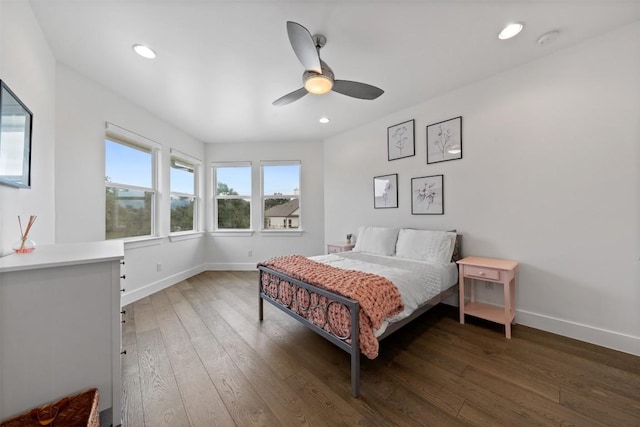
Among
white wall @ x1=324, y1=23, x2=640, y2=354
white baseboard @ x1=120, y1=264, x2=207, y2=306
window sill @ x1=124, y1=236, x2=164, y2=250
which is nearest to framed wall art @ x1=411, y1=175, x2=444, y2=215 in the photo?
white wall @ x1=324, y1=23, x2=640, y2=354

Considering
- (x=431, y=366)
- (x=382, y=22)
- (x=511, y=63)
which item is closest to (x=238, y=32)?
(x=382, y=22)

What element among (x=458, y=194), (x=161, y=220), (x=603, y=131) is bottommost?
(x=161, y=220)

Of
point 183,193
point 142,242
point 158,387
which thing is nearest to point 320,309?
point 158,387

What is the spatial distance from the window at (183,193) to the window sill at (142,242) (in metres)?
0.46

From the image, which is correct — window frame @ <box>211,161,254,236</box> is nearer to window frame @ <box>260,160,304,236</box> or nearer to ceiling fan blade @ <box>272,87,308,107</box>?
window frame @ <box>260,160,304,236</box>

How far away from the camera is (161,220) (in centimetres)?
375

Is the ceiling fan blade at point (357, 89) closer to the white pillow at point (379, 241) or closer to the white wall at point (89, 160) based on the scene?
the white pillow at point (379, 241)

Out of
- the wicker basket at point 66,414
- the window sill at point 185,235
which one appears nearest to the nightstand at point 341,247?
the window sill at point 185,235

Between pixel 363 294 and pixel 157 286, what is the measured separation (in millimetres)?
3436

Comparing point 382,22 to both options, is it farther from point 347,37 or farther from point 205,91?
point 205,91

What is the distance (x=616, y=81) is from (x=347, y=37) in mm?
2302

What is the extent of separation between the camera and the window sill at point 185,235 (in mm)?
3976

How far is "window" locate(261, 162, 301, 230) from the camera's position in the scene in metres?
4.92

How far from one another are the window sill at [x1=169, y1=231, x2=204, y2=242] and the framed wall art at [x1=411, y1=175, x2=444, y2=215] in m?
3.86
